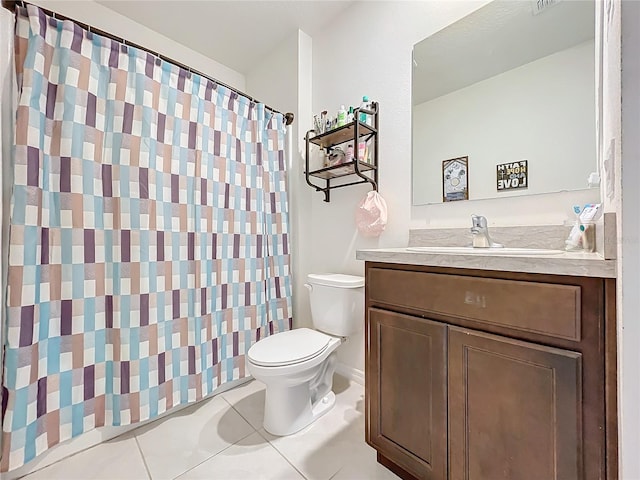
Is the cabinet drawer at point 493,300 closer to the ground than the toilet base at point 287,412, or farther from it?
farther from it

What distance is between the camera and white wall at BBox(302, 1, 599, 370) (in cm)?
129

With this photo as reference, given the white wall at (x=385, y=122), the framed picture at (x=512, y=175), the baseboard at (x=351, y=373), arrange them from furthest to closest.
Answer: the baseboard at (x=351, y=373) → the white wall at (x=385, y=122) → the framed picture at (x=512, y=175)

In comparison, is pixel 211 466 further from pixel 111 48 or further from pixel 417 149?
pixel 111 48

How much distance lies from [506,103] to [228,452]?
2.00 metres

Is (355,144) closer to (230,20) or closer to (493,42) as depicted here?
(493,42)

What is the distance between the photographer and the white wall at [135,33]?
1.67 meters

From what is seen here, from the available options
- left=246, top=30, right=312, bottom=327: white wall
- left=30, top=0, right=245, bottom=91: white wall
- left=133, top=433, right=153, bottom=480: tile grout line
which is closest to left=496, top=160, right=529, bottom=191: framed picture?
left=246, top=30, right=312, bottom=327: white wall

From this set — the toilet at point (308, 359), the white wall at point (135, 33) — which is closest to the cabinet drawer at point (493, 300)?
the toilet at point (308, 359)

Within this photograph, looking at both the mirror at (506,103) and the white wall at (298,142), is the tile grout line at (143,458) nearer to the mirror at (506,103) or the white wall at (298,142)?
the white wall at (298,142)

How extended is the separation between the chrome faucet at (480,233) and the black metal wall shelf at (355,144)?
661 mm

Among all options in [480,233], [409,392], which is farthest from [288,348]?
[480,233]

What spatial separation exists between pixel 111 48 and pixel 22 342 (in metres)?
1.31

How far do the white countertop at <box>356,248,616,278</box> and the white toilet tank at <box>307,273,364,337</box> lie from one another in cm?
62

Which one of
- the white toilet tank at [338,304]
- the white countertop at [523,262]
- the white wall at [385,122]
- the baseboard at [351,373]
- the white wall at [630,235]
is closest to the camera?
the white wall at [630,235]
